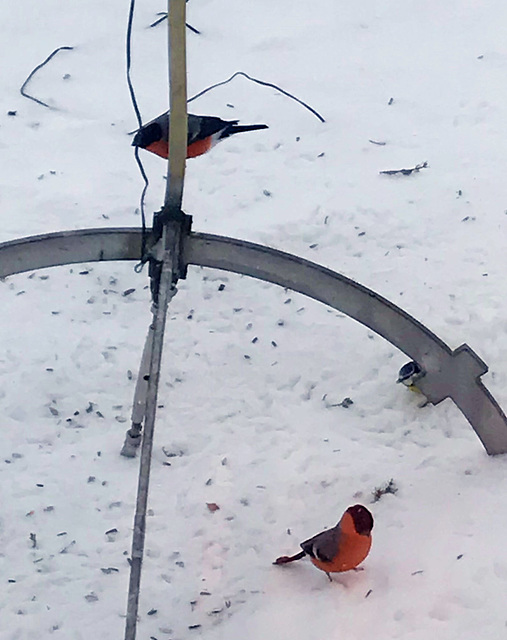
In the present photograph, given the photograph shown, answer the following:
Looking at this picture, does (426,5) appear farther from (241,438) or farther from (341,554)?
(341,554)

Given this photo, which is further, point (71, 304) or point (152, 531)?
point (71, 304)

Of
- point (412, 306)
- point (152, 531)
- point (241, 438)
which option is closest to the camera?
point (152, 531)

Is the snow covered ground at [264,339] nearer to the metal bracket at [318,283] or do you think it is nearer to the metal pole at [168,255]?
the metal bracket at [318,283]

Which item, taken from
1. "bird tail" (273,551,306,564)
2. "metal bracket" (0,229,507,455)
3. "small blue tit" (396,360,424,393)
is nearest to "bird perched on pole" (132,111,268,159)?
"metal bracket" (0,229,507,455)

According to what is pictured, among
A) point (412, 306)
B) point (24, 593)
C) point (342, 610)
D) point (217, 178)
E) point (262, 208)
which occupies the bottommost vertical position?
point (342, 610)

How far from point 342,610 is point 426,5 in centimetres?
356

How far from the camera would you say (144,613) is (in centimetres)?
186

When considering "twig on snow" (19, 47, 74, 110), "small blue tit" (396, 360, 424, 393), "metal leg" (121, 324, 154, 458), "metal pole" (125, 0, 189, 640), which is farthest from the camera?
"twig on snow" (19, 47, 74, 110)

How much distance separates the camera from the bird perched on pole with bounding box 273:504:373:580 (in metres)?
1.76

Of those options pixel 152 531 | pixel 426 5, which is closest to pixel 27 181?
pixel 152 531

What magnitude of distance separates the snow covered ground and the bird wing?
0.24 feet

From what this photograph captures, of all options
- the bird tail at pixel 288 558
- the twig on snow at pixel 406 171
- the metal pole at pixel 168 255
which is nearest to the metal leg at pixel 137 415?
the metal pole at pixel 168 255

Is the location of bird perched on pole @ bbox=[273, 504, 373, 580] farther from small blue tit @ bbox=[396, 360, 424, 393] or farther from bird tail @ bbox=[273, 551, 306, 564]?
small blue tit @ bbox=[396, 360, 424, 393]

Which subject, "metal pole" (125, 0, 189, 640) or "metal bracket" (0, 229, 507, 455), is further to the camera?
"metal bracket" (0, 229, 507, 455)
